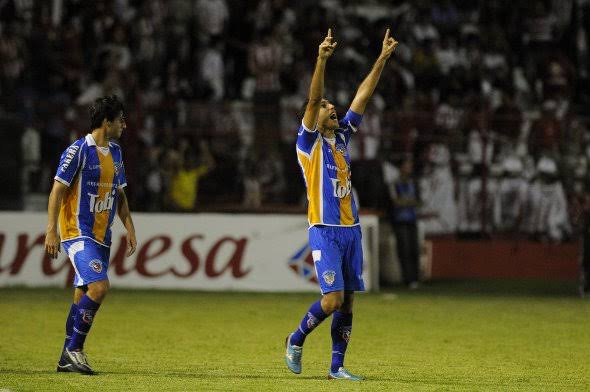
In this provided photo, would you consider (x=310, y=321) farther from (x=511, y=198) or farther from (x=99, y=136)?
(x=511, y=198)

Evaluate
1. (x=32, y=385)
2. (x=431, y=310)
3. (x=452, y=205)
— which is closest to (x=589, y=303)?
(x=431, y=310)

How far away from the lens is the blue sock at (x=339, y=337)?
31.8 ft

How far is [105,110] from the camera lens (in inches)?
385

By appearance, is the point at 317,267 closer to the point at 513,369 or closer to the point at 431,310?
the point at 513,369

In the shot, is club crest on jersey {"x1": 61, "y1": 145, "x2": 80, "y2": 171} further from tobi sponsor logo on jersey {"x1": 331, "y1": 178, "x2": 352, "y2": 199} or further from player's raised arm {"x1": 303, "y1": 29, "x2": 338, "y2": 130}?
tobi sponsor logo on jersey {"x1": 331, "y1": 178, "x2": 352, "y2": 199}

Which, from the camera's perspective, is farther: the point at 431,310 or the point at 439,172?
the point at 439,172

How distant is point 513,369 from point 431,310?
5.91 meters

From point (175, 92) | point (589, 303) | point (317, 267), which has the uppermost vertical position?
point (175, 92)

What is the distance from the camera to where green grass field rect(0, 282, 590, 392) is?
9531 mm

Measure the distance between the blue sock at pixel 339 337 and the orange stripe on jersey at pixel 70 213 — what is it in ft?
7.10

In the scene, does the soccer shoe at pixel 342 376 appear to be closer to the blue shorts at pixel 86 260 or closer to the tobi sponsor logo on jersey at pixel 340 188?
the tobi sponsor logo on jersey at pixel 340 188

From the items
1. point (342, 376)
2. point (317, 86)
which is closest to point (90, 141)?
point (317, 86)

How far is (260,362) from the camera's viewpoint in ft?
36.0

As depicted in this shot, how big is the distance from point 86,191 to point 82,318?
101 cm
